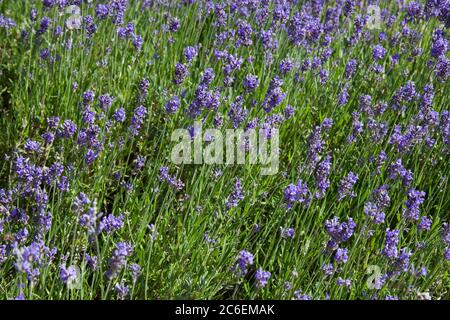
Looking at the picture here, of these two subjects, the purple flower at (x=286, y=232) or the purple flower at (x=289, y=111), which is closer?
the purple flower at (x=286, y=232)

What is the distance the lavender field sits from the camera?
9.77 feet

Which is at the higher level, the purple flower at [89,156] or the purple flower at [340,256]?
the purple flower at [89,156]

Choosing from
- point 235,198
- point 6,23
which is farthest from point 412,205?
point 6,23

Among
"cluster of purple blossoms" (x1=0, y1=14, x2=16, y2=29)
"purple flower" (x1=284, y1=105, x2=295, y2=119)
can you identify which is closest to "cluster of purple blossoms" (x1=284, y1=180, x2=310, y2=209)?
"purple flower" (x1=284, y1=105, x2=295, y2=119)

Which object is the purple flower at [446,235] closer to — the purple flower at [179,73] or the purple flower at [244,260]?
the purple flower at [244,260]

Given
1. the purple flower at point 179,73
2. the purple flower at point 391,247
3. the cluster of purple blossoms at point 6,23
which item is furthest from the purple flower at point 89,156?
the cluster of purple blossoms at point 6,23

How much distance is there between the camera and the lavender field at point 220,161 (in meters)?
2.98

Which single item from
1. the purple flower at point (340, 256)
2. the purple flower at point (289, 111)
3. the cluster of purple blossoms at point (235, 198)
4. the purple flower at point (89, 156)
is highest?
the purple flower at point (289, 111)

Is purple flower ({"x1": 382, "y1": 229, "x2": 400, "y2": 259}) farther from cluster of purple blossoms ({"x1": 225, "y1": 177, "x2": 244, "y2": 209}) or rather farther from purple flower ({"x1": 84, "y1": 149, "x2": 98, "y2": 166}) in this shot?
purple flower ({"x1": 84, "y1": 149, "x2": 98, "y2": 166})
